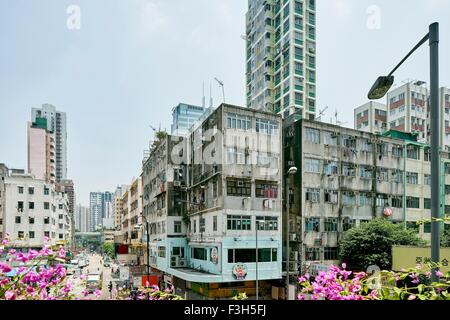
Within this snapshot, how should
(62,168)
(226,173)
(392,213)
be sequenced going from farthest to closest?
(392,213) → (226,173) → (62,168)

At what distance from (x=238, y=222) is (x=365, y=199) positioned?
6.49 metres

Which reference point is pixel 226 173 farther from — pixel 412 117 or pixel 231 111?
pixel 412 117

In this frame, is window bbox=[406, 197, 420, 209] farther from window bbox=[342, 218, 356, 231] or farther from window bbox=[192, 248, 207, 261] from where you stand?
window bbox=[192, 248, 207, 261]

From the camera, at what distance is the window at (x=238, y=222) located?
12336 mm

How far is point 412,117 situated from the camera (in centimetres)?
734

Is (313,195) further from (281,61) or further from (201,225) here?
(281,61)

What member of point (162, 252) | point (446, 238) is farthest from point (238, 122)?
point (162, 252)

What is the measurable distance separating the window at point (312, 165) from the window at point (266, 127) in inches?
84.7

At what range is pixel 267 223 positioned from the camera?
12969mm

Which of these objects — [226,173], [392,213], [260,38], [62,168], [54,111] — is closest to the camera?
[54,111]

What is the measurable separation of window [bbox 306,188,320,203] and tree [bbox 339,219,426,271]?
1.90 meters
